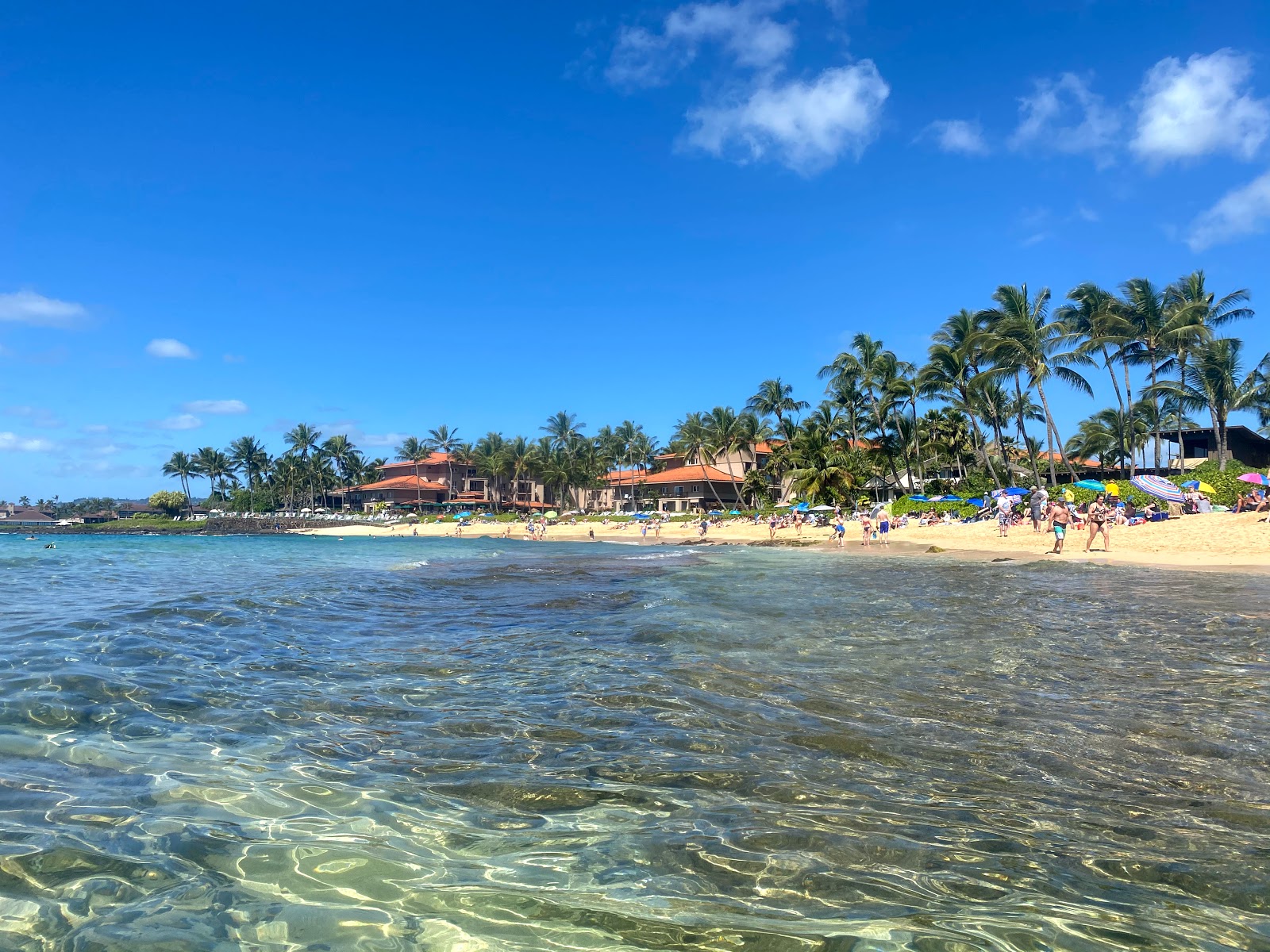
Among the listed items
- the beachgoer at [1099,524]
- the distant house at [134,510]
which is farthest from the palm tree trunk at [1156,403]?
the distant house at [134,510]

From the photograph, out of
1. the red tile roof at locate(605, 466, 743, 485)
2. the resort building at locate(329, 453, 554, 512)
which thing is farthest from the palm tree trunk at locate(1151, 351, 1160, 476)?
the resort building at locate(329, 453, 554, 512)

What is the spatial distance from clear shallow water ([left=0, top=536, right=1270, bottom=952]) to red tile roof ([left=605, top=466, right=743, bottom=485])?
2466 inches

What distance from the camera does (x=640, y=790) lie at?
12.1ft

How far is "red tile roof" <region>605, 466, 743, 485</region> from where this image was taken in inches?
2803

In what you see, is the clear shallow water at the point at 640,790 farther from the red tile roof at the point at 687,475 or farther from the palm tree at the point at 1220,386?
the red tile roof at the point at 687,475

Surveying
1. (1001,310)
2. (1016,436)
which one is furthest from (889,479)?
(1001,310)

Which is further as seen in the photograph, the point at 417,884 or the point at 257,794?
the point at 257,794

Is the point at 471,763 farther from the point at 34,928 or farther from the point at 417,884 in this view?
the point at 34,928

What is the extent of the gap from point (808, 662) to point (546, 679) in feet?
8.00

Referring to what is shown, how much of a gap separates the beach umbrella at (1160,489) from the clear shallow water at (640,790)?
25043mm

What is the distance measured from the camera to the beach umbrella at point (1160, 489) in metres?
28.7

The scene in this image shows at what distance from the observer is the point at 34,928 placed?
95.2 inches

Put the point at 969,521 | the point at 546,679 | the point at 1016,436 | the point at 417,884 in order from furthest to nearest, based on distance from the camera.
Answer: the point at 1016,436
the point at 969,521
the point at 546,679
the point at 417,884

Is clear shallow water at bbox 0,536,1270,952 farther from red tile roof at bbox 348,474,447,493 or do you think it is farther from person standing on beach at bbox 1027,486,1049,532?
red tile roof at bbox 348,474,447,493
